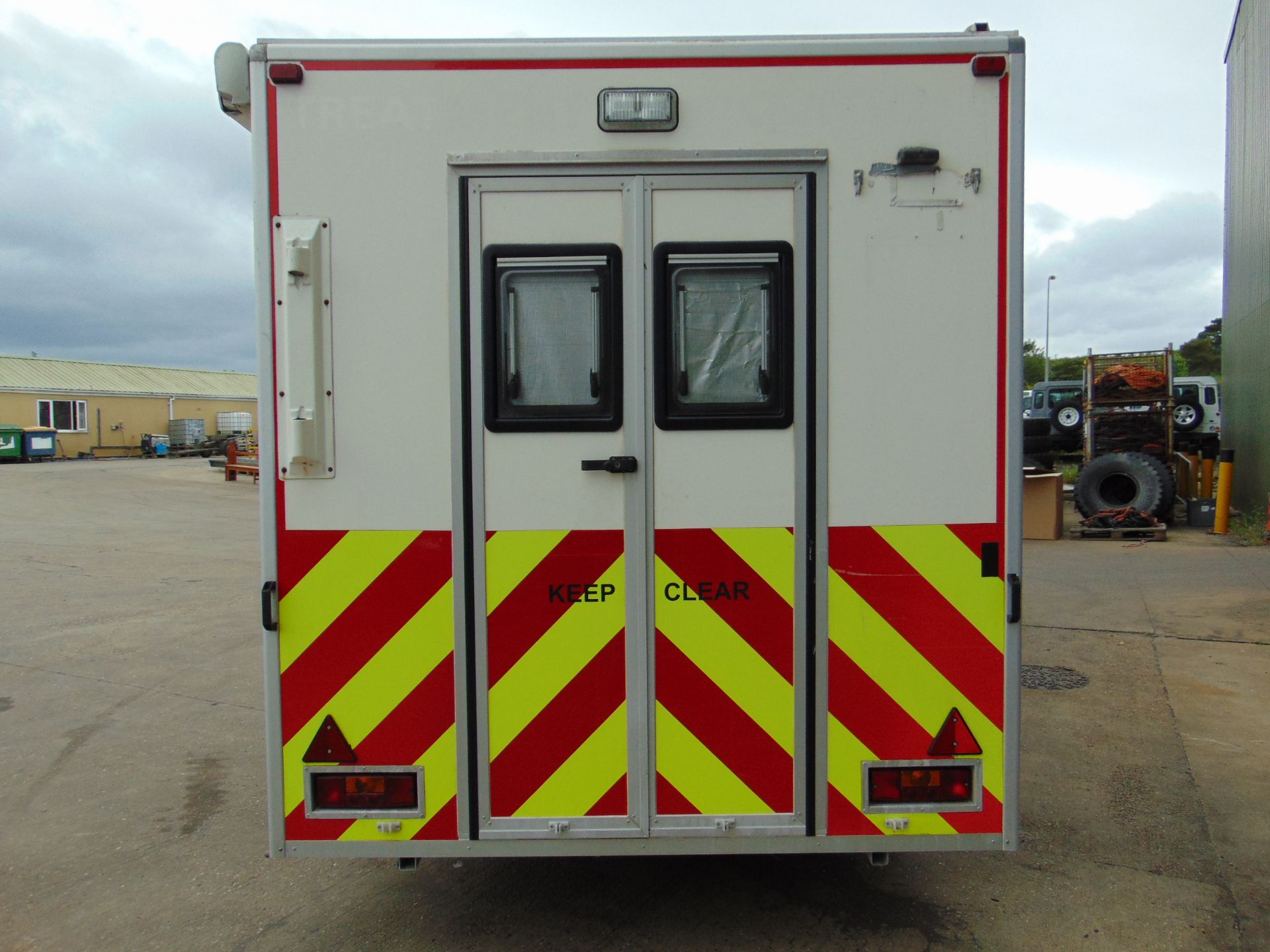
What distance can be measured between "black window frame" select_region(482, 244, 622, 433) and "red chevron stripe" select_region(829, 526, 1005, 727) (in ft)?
2.69

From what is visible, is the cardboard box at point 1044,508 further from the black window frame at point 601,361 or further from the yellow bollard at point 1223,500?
the black window frame at point 601,361

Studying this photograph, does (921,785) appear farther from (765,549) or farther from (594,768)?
(594,768)

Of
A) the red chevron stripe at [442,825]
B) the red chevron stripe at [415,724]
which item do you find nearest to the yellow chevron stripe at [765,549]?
the red chevron stripe at [415,724]

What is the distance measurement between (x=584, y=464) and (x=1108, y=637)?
627 cm

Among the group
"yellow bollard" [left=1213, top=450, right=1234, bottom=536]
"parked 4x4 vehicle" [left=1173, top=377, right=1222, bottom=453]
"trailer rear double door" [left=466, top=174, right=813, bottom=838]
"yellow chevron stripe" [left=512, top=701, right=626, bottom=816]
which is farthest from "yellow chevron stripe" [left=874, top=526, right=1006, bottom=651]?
"parked 4x4 vehicle" [left=1173, top=377, right=1222, bottom=453]

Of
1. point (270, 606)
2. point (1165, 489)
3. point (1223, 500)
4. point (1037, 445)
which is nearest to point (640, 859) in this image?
point (270, 606)

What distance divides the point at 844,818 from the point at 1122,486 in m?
12.9

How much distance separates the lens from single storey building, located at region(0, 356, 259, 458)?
45.9 meters

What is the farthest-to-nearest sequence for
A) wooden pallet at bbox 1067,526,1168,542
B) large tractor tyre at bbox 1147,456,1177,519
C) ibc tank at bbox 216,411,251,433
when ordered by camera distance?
1. ibc tank at bbox 216,411,251,433
2. large tractor tyre at bbox 1147,456,1177,519
3. wooden pallet at bbox 1067,526,1168,542

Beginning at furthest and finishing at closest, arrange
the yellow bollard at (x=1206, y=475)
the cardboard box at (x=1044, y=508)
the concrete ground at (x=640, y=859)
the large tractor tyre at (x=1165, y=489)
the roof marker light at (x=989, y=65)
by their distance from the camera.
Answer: the yellow bollard at (x=1206, y=475) < the large tractor tyre at (x=1165, y=489) < the cardboard box at (x=1044, y=508) < the concrete ground at (x=640, y=859) < the roof marker light at (x=989, y=65)

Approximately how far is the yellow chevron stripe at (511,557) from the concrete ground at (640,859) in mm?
1347

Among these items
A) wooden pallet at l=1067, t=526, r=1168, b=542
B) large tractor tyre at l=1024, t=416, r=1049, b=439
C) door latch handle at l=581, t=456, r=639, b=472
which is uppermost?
large tractor tyre at l=1024, t=416, r=1049, b=439

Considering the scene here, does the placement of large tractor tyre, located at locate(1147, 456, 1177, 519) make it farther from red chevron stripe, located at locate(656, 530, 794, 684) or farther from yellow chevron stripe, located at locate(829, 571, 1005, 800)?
red chevron stripe, located at locate(656, 530, 794, 684)

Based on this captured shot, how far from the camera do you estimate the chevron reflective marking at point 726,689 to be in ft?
9.29
